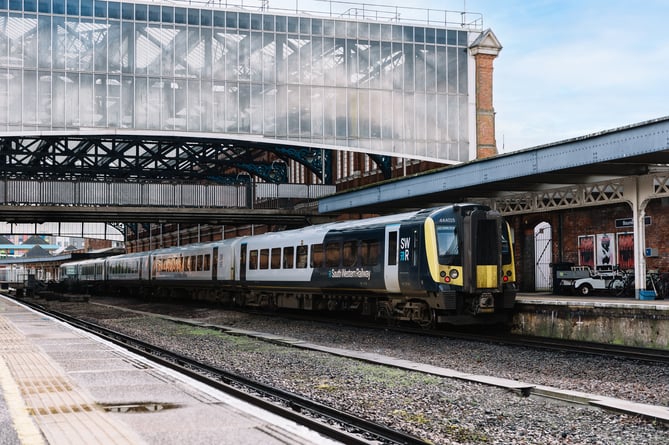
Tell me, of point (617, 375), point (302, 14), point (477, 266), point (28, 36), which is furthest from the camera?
point (302, 14)

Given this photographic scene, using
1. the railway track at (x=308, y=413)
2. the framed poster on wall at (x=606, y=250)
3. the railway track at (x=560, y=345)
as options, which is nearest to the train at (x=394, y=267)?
the railway track at (x=560, y=345)

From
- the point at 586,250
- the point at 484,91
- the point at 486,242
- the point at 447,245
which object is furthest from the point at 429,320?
the point at 484,91

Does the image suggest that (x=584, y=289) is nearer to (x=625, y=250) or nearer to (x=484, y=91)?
(x=625, y=250)

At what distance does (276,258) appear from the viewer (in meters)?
27.8

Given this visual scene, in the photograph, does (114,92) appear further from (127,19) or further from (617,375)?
(617,375)

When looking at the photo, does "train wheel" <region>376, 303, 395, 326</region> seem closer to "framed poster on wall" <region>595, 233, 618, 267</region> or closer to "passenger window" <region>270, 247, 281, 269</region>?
"passenger window" <region>270, 247, 281, 269</region>

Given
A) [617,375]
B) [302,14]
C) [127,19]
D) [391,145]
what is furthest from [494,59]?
[617,375]

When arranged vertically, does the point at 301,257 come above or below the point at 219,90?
below

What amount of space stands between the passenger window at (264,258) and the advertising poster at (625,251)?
14560mm

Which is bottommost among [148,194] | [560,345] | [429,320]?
[560,345]

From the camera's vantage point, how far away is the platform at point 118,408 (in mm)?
7406

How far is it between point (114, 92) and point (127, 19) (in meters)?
4.16

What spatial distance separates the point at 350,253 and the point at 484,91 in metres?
25.3

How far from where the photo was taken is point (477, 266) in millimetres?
19234
